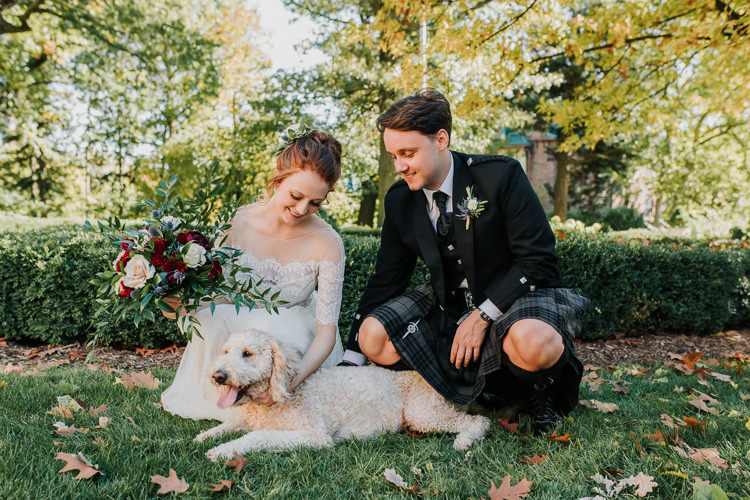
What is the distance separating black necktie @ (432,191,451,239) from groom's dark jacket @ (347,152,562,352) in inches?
2.0

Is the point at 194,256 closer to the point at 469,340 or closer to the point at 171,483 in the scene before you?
the point at 171,483

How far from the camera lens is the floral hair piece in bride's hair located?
10.5 ft

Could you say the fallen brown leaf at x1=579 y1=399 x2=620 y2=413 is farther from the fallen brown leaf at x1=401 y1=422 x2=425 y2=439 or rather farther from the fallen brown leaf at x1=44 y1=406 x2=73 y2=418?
the fallen brown leaf at x1=44 y1=406 x2=73 y2=418

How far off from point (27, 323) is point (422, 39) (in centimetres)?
740

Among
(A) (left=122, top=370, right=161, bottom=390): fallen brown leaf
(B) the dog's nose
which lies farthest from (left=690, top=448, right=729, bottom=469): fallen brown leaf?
(A) (left=122, top=370, right=161, bottom=390): fallen brown leaf

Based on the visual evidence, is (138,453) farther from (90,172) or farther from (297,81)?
(90,172)

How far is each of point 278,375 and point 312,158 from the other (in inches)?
50.3

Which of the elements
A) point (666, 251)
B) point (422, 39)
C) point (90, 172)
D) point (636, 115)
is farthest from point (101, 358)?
point (90, 172)

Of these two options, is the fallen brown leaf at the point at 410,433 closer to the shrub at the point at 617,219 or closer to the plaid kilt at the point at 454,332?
the plaid kilt at the point at 454,332

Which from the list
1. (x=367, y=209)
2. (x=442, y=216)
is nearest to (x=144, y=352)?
(x=442, y=216)

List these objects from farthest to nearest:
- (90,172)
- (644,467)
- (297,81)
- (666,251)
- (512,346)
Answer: (90,172)
(297,81)
(666,251)
(512,346)
(644,467)

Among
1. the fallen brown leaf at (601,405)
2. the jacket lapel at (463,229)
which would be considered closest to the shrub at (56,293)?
the jacket lapel at (463,229)

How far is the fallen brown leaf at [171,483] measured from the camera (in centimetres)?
205

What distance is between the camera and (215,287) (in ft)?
8.61
